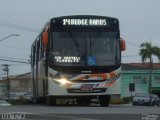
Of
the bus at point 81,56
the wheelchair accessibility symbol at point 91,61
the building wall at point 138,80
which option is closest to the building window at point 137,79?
the building wall at point 138,80

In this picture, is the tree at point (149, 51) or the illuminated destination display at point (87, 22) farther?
the tree at point (149, 51)

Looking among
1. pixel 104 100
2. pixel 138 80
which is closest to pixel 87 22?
pixel 104 100

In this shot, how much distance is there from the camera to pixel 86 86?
25.5 m

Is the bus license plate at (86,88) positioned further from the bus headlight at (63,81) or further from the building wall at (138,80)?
the building wall at (138,80)

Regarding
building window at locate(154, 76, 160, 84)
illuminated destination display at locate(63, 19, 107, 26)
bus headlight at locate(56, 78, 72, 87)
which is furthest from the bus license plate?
building window at locate(154, 76, 160, 84)

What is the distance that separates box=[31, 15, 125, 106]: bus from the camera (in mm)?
25000

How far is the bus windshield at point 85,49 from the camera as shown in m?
25.0

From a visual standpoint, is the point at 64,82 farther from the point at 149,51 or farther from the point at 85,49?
the point at 149,51

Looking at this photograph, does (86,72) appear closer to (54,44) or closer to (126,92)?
(54,44)

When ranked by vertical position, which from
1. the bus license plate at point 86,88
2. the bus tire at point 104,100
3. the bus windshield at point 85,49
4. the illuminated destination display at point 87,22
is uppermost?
the illuminated destination display at point 87,22

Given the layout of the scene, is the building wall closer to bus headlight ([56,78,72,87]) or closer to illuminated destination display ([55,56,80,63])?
bus headlight ([56,78,72,87])

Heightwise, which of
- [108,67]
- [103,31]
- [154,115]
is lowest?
[154,115]

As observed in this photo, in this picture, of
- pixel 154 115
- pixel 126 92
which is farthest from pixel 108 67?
pixel 126 92

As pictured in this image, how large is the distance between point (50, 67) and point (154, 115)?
1049 cm
